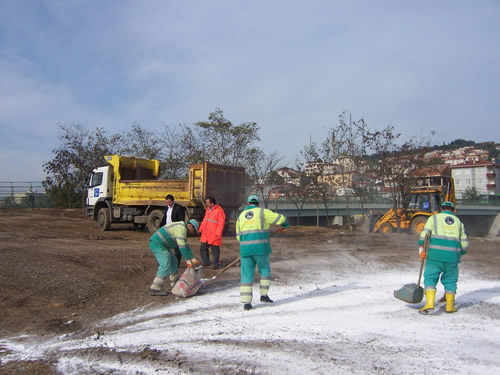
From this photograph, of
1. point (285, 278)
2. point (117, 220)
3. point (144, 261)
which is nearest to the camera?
point (285, 278)

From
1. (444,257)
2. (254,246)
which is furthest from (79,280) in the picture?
(444,257)

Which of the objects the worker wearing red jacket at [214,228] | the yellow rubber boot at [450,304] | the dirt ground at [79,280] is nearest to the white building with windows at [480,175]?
the dirt ground at [79,280]

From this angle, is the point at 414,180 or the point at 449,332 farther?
the point at 414,180

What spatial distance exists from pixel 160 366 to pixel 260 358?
96 cm

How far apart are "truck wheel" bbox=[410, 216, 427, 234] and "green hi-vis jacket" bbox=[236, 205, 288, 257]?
1400 cm

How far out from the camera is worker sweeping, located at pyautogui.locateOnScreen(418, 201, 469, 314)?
20.2ft

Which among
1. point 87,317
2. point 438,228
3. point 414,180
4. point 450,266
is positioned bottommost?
point 87,317

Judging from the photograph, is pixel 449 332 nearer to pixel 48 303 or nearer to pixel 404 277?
pixel 404 277

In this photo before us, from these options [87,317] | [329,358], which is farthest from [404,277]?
[87,317]

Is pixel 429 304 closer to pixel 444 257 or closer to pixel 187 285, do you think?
pixel 444 257

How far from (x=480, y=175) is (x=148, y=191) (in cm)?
9568

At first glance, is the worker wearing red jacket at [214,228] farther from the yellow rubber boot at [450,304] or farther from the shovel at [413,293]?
the yellow rubber boot at [450,304]

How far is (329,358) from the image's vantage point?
4371mm

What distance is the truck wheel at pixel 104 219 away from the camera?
719 inches
